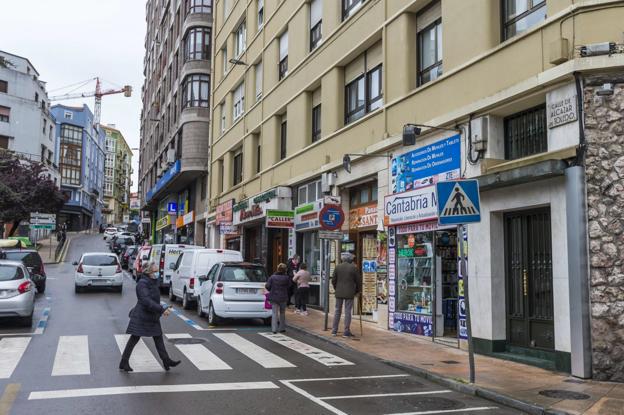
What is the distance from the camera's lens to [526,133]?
10906 mm

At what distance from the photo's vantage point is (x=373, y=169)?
15.6m

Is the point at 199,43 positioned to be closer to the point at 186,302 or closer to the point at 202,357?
the point at 186,302

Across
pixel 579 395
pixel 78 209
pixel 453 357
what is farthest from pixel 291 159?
pixel 78 209

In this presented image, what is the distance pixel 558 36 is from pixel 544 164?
2205 millimetres

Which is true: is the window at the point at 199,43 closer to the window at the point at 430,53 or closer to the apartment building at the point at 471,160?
the apartment building at the point at 471,160

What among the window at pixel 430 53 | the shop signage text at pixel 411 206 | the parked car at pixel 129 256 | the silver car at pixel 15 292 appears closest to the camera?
the shop signage text at pixel 411 206

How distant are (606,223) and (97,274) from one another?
61.1 ft

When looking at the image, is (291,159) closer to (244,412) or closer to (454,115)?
(454,115)

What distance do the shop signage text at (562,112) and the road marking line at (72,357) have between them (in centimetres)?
835

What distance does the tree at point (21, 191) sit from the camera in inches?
1564

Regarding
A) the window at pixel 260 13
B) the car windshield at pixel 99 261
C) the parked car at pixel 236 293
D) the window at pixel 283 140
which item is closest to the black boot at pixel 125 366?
→ the parked car at pixel 236 293

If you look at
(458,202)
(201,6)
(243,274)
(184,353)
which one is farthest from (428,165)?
(201,6)

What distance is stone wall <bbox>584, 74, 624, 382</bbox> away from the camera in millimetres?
8641

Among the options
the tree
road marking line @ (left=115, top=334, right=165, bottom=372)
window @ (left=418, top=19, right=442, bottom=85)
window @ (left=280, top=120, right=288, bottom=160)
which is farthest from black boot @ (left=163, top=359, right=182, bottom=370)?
the tree
